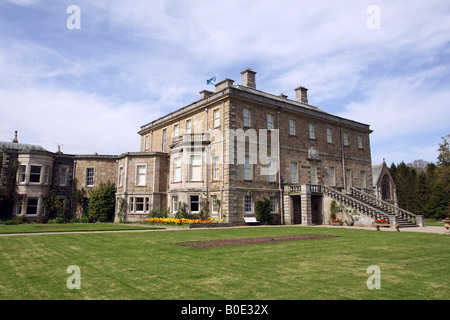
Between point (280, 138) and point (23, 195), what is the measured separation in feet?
82.6

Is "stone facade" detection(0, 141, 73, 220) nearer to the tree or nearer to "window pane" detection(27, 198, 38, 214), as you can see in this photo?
"window pane" detection(27, 198, 38, 214)

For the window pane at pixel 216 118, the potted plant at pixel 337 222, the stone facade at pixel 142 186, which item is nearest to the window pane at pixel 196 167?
the window pane at pixel 216 118

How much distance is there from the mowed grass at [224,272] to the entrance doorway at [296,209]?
17.4m

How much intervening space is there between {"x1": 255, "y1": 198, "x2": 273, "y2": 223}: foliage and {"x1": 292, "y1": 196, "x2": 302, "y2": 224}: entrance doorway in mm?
2698

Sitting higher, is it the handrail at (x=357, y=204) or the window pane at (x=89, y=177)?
→ the window pane at (x=89, y=177)

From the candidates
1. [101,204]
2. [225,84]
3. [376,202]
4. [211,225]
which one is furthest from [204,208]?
[376,202]

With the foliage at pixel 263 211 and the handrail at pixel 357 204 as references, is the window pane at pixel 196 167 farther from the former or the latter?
the handrail at pixel 357 204

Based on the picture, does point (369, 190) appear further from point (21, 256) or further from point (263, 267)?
point (21, 256)

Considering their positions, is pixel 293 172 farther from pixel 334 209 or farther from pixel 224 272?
pixel 224 272

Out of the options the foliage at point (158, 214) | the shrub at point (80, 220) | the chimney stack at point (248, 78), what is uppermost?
the chimney stack at point (248, 78)

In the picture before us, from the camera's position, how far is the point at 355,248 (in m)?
11.5

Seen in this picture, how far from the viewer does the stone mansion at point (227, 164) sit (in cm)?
2723

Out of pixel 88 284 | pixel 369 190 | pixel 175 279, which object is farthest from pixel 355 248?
pixel 369 190

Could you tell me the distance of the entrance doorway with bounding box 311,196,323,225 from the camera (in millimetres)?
28594
